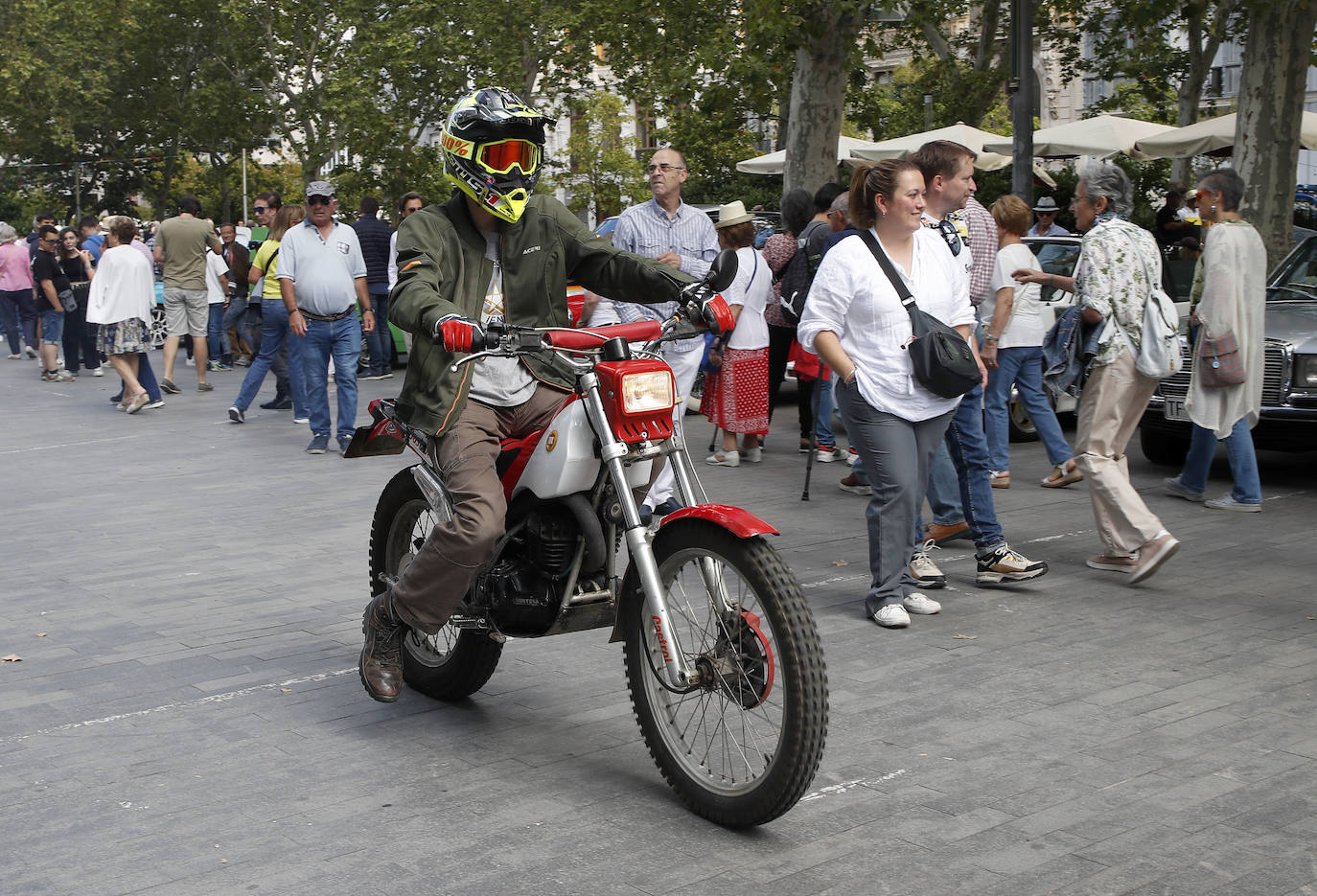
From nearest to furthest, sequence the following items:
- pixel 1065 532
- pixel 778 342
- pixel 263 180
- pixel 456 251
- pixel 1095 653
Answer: pixel 456 251, pixel 1095 653, pixel 1065 532, pixel 778 342, pixel 263 180

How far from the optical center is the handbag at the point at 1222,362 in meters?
8.80

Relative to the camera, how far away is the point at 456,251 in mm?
4832

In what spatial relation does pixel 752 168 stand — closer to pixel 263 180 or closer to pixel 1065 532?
pixel 1065 532

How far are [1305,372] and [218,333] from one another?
14364 mm

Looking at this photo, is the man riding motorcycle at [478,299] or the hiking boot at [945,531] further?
the hiking boot at [945,531]

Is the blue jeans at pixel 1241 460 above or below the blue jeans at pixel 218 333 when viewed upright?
below

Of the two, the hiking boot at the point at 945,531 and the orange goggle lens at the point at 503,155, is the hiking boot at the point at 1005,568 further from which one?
the orange goggle lens at the point at 503,155

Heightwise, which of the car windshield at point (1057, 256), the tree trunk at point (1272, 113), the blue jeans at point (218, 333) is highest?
the tree trunk at point (1272, 113)

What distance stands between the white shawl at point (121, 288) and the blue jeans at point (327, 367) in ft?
11.8

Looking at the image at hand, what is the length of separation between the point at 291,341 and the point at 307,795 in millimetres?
8652

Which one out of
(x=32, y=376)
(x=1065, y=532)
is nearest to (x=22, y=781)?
(x=1065, y=532)

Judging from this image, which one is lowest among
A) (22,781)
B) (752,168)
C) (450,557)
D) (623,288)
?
(22,781)

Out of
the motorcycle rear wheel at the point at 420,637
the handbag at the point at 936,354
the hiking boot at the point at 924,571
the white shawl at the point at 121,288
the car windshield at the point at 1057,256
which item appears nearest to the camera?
the motorcycle rear wheel at the point at 420,637

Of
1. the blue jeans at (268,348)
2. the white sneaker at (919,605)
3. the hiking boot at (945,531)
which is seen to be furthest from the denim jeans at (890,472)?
the blue jeans at (268,348)
